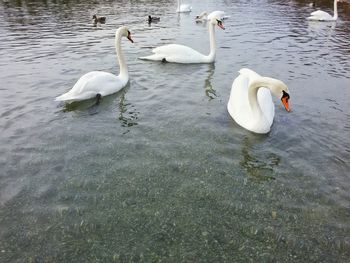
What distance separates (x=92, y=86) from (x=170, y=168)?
13.1ft

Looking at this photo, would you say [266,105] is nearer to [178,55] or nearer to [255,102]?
[255,102]

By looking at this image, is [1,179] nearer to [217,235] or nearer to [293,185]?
[217,235]

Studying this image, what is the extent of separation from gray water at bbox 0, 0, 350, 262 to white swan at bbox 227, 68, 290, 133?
235 millimetres

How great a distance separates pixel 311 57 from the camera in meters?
14.3

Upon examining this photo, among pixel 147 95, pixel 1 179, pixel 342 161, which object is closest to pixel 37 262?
pixel 1 179

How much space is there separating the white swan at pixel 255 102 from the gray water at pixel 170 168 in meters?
0.24

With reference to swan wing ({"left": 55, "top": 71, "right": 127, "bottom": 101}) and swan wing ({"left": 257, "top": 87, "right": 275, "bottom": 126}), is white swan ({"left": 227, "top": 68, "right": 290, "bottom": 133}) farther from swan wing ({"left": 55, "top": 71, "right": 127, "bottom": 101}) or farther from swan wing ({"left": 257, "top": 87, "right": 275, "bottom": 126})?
swan wing ({"left": 55, "top": 71, "right": 127, "bottom": 101})

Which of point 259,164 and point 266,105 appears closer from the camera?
point 259,164

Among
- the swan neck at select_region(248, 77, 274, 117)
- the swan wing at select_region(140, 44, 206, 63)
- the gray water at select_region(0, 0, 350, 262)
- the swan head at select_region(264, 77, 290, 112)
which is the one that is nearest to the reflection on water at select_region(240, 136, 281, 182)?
the gray water at select_region(0, 0, 350, 262)

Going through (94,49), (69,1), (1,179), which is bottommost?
(1,179)

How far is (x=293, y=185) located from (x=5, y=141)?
18.9 ft

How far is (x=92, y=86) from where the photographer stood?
9406 millimetres

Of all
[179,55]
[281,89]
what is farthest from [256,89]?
[179,55]

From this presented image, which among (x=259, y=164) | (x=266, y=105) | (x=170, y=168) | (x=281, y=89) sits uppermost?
(x=281, y=89)
